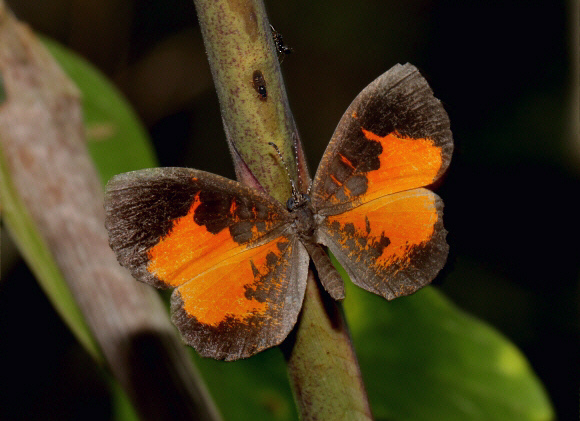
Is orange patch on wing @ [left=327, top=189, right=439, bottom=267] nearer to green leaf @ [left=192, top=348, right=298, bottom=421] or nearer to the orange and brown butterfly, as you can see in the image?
the orange and brown butterfly

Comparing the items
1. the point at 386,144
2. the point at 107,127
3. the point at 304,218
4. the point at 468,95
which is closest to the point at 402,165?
the point at 386,144

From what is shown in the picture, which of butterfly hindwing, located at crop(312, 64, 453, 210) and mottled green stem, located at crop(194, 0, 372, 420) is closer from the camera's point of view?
mottled green stem, located at crop(194, 0, 372, 420)

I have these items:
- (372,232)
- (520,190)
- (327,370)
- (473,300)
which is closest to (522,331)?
(473,300)

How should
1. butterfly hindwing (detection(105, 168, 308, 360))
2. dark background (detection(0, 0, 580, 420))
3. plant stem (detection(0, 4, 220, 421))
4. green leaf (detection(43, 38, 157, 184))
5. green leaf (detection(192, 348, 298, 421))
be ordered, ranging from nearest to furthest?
butterfly hindwing (detection(105, 168, 308, 360)) → plant stem (detection(0, 4, 220, 421)) → green leaf (detection(192, 348, 298, 421)) → green leaf (detection(43, 38, 157, 184)) → dark background (detection(0, 0, 580, 420))

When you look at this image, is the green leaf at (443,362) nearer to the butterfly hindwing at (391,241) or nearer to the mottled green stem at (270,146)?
the butterfly hindwing at (391,241)

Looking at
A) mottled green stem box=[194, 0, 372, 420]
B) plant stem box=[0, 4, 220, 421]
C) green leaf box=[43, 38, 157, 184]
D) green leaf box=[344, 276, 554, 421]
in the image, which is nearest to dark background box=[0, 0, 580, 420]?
green leaf box=[43, 38, 157, 184]

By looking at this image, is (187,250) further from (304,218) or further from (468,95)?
(468,95)

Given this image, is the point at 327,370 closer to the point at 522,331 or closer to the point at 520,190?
the point at 522,331

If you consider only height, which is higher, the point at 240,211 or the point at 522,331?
the point at 240,211
